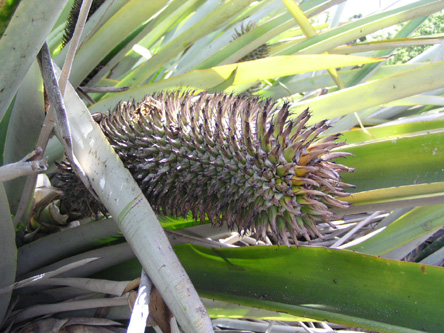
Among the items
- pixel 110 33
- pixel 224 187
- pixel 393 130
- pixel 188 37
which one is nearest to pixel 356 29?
pixel 393 130

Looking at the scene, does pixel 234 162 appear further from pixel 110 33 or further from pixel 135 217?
pixel 110 33

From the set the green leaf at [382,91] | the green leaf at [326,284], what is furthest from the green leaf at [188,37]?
the green leaf at [326,284]

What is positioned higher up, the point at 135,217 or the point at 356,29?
the point at 356,29

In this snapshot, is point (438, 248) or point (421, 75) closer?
point (421, 75)

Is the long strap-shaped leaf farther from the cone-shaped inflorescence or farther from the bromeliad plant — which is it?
the cone-shaped inflorescence

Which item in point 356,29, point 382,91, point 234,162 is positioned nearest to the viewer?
point 234,162

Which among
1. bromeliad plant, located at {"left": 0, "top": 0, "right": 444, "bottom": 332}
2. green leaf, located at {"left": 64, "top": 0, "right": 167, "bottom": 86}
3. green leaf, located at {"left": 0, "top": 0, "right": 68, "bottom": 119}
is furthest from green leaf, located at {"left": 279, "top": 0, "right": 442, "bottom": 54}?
green leaf, located at {"left": 0, "top": 0, "right": 68, "bottom": 119}

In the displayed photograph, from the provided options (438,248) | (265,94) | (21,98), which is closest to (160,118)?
(21,98)

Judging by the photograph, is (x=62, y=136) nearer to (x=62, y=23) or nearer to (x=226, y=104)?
(x=226, y=104)
